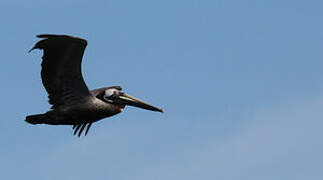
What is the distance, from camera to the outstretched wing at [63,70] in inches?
1287

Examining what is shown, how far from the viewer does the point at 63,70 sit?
1316 inches

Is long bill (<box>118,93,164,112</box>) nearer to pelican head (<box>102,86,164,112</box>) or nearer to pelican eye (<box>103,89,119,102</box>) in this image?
pelican head (<box>102,86,164,112</box>)

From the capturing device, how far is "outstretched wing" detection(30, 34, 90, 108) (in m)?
32.7

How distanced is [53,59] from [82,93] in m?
1.48

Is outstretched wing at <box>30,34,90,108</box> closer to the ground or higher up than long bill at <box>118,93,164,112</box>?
closer to the ground

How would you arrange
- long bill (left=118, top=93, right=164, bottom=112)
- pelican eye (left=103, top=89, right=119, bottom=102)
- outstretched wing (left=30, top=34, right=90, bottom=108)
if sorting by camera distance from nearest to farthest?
outstretched wing (left=30, top=34, right=90, bottom=108)
pelican eye (left=103, top=89, right=119, bottom=102)
long bill (left=118, top=93, right=164, bottom=112)

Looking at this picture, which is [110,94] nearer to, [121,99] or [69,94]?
[121,99]

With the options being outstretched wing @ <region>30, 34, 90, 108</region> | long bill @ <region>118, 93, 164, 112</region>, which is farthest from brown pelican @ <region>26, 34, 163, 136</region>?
long bill @ <region>118, 93, 164, 112</region>

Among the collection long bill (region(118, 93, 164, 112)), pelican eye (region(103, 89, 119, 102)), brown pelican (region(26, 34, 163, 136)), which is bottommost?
brown pelican (region(26, 34, 163, 136))

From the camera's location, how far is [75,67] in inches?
1318

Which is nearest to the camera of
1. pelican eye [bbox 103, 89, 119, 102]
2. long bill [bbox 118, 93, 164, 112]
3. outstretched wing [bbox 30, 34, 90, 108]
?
outstretched wing [bbox 30, 34, 90, 108]

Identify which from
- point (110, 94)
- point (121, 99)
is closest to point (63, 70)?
point (110, 94)

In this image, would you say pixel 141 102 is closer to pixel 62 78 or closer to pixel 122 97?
pixel 122 97

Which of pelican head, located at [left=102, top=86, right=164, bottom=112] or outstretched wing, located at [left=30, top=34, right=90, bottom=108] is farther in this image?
pelican head, located at [left=102, top=86, right=164, bottom=112]
